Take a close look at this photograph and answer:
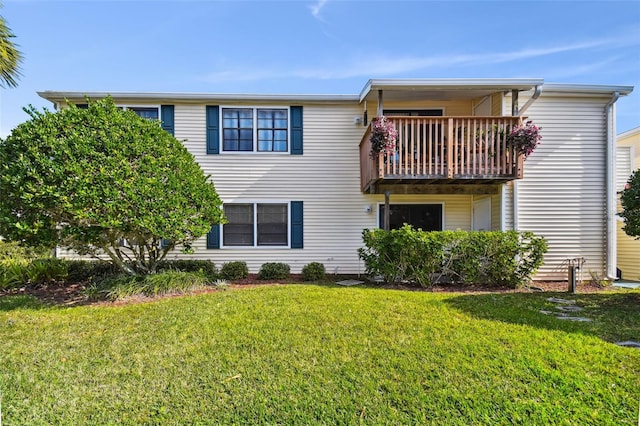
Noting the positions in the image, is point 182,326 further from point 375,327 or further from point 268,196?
point 268,196

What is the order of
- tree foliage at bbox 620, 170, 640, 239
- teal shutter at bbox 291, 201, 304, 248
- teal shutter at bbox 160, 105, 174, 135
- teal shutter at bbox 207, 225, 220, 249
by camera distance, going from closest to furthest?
1. tree foliage at bbox 620, 170, 640, 239
2. teal shutter at bbox 160, 105, 174, 135
3. teal shutter at bbox 207, 225, 220, 249
4. teal shutter at bbox 291, 201, 304, 248

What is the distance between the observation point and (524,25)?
717cm

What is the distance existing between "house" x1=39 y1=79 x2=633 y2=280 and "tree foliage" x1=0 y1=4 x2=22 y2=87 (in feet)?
6.30

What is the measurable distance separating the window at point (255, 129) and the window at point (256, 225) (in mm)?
1776

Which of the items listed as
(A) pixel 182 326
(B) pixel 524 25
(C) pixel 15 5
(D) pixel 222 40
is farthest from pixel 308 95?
(A) pixel 182 326

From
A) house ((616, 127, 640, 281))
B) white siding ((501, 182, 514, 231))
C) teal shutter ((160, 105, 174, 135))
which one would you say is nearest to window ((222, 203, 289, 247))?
teal shutter ((160, 105, 174, 135))

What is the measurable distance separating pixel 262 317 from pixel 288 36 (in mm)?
6679

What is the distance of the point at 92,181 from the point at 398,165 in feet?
20.9

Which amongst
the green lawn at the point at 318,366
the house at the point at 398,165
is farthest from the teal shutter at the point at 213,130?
the green lawn at the point at 318,366

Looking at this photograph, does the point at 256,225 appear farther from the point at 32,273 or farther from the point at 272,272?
the point at 32,273

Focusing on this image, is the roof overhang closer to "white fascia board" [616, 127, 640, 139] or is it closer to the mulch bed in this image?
the mulch bed

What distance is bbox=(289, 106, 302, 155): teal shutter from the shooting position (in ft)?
28.9

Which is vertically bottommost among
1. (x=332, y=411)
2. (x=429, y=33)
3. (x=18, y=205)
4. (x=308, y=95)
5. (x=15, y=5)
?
(x=332, y=411)

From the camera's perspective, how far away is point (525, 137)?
6.79 m
